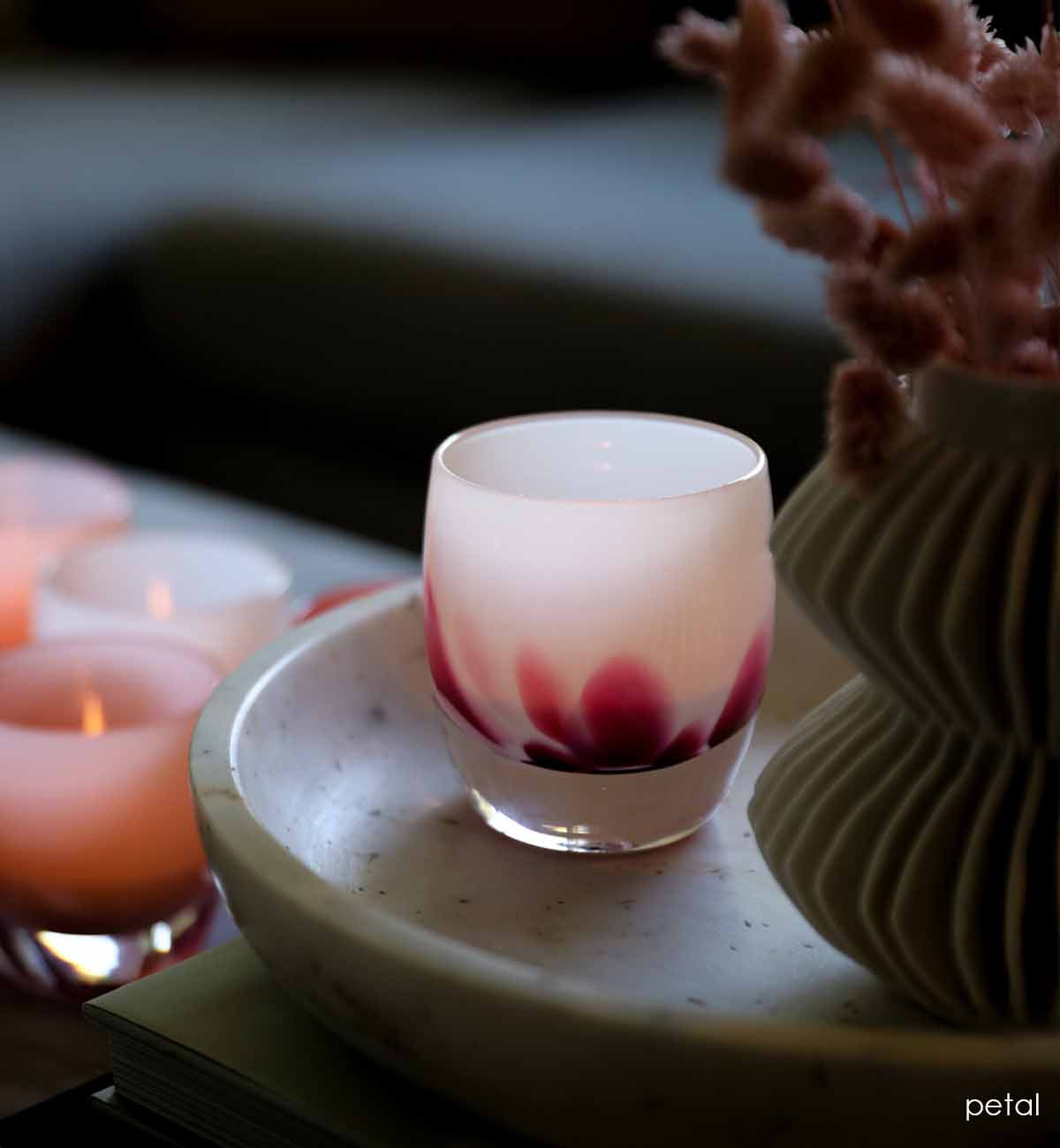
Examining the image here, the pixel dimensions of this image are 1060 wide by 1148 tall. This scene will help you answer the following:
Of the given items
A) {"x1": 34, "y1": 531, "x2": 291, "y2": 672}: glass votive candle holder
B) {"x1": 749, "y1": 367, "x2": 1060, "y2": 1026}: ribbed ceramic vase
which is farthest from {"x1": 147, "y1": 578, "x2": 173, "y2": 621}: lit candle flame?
{"x1": 749, "y1": 367, "x2": 1060, "y2": 1026}: ribbed ceramic vase

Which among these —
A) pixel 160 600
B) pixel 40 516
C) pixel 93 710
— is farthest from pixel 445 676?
pixel 40 516

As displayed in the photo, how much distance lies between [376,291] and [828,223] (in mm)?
1114

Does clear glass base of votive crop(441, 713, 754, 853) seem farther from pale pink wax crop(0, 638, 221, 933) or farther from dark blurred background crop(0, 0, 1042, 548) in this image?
dark blurred background crop(0, 0, 1042, 548)

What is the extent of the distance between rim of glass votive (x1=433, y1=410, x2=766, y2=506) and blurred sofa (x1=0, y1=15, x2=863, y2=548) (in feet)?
2.15

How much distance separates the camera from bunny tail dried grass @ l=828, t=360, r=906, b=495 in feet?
0.95

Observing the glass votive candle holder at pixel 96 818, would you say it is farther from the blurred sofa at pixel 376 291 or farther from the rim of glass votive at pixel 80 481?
the blurred sofa at pixel 376 291

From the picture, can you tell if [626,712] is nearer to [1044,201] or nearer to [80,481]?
[1044,201]

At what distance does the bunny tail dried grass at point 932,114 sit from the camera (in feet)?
0.88

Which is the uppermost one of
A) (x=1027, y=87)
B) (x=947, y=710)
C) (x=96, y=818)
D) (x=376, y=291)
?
(x=1027, y=87)

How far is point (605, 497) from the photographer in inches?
18.2

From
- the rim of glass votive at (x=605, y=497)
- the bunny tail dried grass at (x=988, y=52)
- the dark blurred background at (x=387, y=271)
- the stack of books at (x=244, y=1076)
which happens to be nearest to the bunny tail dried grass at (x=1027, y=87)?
the bunny tail dried grass at (x=988, y=52)

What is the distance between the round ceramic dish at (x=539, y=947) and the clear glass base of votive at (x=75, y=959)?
3.7 inches

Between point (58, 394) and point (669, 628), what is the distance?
1280 millimetres

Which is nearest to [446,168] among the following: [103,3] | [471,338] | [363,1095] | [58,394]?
[471,338]
